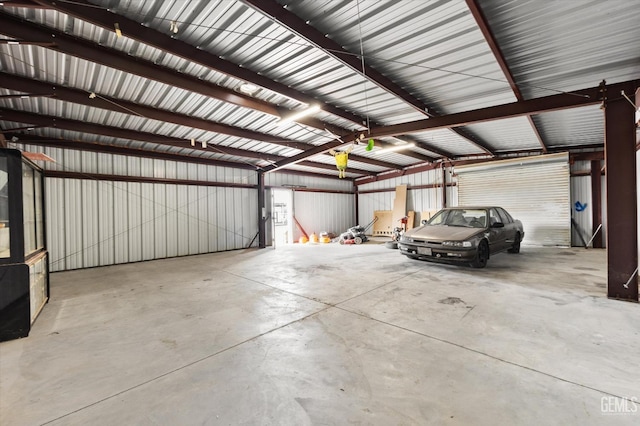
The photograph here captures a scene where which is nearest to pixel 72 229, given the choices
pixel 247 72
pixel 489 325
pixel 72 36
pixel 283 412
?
pixel 72 36

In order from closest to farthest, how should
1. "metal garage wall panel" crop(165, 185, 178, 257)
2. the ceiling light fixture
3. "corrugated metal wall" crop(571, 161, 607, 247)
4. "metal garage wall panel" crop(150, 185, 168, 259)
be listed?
the ceiling light fixture → "metal garage wall panel" crop(150, 185, 168, 259) → "metal garage wall panel" crop(165, 185, 178, 257) → "corrugated metal wall" crop(571, 161, 607, 247)

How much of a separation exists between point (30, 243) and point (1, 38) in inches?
104

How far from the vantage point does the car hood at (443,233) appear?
5648mm

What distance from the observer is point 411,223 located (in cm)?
1228

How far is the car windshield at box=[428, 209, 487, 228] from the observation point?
6.36 m

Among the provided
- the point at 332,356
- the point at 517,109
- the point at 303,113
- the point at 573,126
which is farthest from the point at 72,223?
the point at 573,126

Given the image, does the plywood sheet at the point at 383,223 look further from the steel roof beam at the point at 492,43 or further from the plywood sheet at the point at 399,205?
the steel roof beam at the point at 492,43

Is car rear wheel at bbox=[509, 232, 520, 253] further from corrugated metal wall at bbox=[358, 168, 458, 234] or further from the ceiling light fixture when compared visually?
the ceiling light fixture

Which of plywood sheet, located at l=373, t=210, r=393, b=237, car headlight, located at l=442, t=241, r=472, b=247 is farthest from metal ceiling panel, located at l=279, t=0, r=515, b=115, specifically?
plywood sheet, located at l=373, t=210, r=393, b=237

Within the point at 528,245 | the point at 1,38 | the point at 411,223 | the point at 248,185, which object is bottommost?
the point at 528,245

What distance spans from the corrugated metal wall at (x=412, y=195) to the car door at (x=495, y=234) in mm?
4775

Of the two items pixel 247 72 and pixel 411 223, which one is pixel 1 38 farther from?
pixel 411 223

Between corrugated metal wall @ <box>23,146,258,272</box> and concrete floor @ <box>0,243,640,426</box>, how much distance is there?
335cm

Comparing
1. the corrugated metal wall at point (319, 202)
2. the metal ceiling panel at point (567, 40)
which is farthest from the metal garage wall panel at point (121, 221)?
the metal ceiling panel at point (567, 40)
